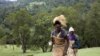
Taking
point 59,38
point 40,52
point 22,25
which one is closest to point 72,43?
point 59,38

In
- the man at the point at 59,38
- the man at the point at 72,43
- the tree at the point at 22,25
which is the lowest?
the tree at the point at 22,25

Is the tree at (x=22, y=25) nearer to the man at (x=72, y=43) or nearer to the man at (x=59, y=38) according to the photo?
the man at (x=72, y=43)

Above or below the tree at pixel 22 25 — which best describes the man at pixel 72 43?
above

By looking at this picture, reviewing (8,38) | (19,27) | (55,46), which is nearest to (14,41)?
(8,38)

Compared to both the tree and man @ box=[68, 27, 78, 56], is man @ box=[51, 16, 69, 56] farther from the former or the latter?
the tree

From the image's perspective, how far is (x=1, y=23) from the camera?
9156cm

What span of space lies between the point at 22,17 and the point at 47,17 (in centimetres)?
552

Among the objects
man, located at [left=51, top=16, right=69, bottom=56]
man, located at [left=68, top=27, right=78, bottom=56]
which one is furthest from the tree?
man, located at [left=51, top=16, right=69, bottom=56]

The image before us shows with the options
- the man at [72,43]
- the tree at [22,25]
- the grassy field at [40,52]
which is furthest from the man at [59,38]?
the tree at [22,25]

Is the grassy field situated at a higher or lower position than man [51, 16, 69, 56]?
lower

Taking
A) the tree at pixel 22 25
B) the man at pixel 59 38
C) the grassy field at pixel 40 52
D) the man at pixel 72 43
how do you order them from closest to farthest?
the man at pixel 59 38
the man at pixel 72 43
the grassy field at pixel 40 52
the tree at pixel 22 25

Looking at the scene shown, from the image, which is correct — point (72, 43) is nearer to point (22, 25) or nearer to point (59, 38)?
point (59, 38)

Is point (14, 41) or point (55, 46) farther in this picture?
point (14, 41)

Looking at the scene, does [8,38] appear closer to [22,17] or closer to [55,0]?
[22,17]
